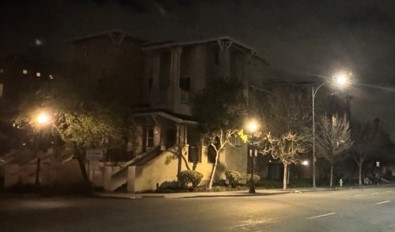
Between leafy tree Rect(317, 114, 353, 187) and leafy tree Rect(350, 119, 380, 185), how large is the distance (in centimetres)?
849

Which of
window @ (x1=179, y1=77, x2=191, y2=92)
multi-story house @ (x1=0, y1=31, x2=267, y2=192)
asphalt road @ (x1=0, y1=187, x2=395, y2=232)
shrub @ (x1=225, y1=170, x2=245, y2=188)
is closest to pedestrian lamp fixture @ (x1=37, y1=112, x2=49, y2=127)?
multi-story house @ (x1=0, y1=31, x2=267, y2=192)

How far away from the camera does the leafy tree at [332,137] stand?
48.1m

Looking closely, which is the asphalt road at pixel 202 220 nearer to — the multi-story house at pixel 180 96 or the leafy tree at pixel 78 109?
the leafy tree at pixel 78 109

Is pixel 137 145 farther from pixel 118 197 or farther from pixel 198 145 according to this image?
pixel 118 197

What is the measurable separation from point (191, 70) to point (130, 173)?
506 inches

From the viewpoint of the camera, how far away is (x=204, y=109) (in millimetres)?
35062

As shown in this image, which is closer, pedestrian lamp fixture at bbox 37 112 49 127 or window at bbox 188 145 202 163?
pedestrian lamp fixture at bbox 37 112 49 127

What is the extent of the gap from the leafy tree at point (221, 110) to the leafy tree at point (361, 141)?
29.1 m

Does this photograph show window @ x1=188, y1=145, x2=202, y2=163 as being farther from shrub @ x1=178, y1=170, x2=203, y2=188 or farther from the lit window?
shrub @ x1=178, y1=170, x2=203, y2=188

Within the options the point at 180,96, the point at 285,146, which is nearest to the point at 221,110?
the point at 180,96

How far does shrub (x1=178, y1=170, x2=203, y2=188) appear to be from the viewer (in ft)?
113

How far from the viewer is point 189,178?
34.6 m

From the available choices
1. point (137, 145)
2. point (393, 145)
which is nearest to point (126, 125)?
point (137, 145)

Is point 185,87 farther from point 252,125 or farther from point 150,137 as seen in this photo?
point 252,125
